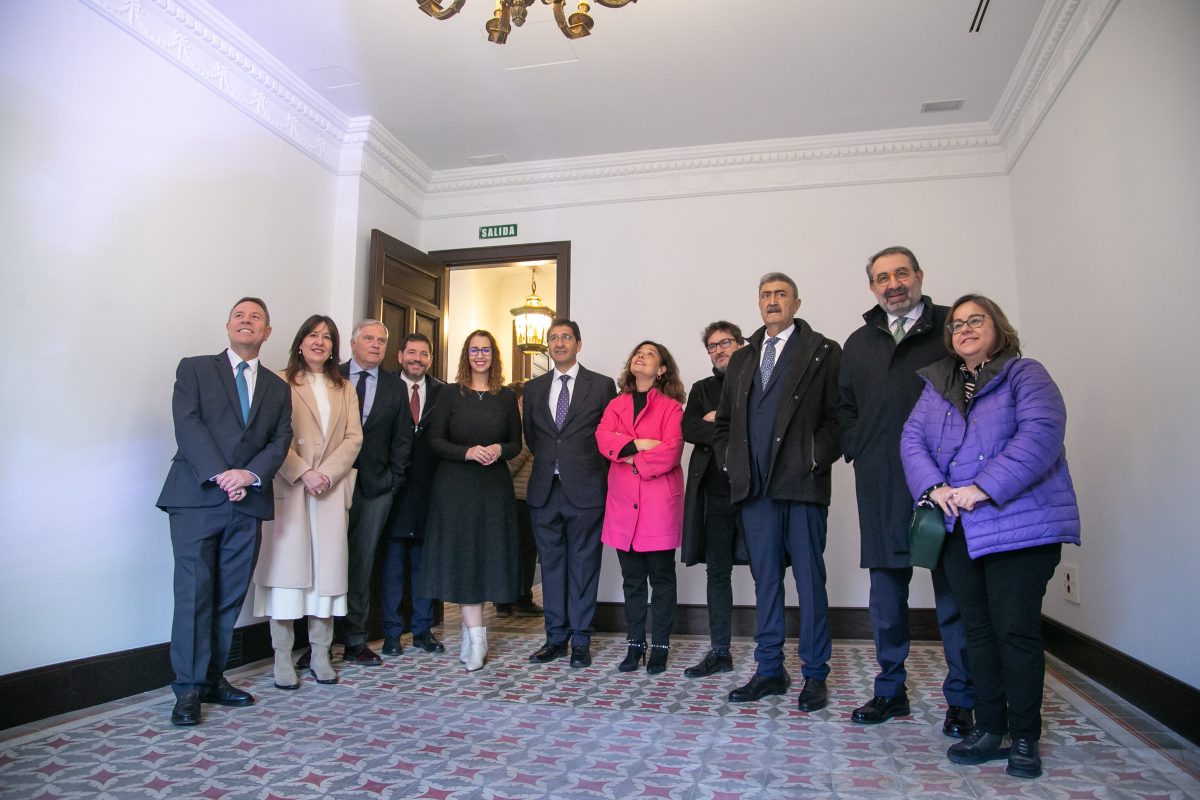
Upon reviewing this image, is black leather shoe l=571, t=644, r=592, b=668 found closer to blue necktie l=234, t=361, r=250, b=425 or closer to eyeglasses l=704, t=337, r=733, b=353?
eyeglasses l=704, t=337, r=733, b=353

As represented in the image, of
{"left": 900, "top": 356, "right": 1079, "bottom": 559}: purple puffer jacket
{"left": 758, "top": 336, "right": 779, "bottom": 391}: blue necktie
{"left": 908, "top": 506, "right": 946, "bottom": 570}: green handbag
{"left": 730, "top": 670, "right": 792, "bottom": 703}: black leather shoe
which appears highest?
{"left": 758, "top": 336, "right": 779, "bottom": 391}: blue necktie

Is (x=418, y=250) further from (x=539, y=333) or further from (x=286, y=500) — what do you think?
(x=286, y=500)

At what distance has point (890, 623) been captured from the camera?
262 centimetres

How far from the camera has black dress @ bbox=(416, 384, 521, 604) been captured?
11.5ft

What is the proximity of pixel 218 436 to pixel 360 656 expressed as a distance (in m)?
1.38

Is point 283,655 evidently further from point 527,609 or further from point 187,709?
point 527,609

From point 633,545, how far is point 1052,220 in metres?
2.72

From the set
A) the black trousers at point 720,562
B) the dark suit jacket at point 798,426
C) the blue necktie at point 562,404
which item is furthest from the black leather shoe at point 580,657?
the dark suit jacket at point 798,426

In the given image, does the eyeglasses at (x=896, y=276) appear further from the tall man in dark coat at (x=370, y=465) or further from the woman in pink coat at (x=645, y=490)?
the tall man in dark coat at (x=370, y=465)

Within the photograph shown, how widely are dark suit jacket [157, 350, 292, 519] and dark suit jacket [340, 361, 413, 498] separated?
659 millimetres

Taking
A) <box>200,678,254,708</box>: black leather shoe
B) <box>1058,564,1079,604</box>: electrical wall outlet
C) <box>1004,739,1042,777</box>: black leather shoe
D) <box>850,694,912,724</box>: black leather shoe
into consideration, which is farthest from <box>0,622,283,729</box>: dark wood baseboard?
<box>1058,564,1079,604</box>: electrical wall outlet

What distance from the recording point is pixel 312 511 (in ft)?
10.8

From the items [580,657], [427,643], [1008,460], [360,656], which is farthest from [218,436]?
[1008,460]

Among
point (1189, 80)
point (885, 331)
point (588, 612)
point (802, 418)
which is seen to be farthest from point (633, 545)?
point (1189, 80)
